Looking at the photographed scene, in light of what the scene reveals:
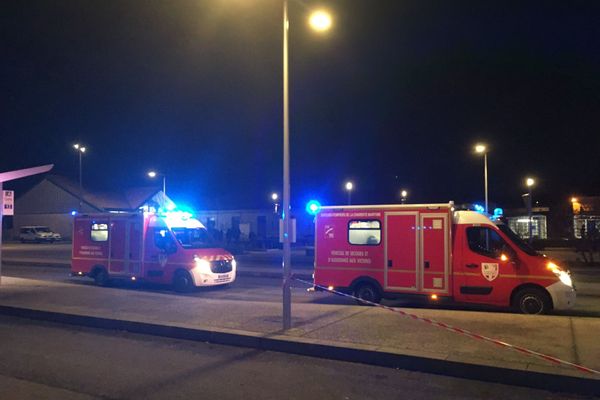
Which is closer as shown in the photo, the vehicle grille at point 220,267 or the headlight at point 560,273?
the headlight at point 560,273

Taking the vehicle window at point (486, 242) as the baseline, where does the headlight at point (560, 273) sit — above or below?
below

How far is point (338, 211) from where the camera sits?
13391mm

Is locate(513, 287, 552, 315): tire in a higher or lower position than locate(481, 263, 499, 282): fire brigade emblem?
lower

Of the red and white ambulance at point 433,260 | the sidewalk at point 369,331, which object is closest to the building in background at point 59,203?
the red and white ambulance at point 433,260

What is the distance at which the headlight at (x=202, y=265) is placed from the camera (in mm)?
15648

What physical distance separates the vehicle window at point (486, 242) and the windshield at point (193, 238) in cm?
824

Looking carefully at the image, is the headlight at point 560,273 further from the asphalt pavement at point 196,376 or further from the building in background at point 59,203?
the building in background at point 59,203

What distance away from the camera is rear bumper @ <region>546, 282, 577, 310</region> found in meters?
10.7

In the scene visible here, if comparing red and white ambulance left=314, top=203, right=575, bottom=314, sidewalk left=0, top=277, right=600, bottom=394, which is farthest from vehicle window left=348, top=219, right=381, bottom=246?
sidewalk left=0, top=277, right=600, bottom=394

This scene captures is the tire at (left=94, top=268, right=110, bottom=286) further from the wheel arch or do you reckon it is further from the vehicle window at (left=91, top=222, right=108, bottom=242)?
the wheel arch

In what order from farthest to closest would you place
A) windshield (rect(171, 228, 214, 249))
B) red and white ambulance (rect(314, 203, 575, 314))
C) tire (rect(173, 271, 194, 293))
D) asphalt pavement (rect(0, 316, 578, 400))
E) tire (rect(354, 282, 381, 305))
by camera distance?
windshield (rect(171, 228, 214, 249)) → tire (rect(173, 271, 194, 293)) → tire (rect(354, 282, 381, 305)) → red and white ambulance (rect(314, 203, 575, 314)) → asphalt pavement (rect(0, 316, 578, 400))

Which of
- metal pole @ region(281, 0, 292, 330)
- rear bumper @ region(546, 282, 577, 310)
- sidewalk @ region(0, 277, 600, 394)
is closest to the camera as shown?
sidewalk @ region(0, 277, 600, 394)

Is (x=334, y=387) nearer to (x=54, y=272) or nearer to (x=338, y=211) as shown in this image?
(x=338, y=211)

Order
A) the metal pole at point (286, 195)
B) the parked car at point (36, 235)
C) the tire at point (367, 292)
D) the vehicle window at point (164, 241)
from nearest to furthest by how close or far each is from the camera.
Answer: the metal pole at point (286, 195), the tire at point (367, 292), the vehicle window at point (164, 241), the parked car at point (36, 235)
